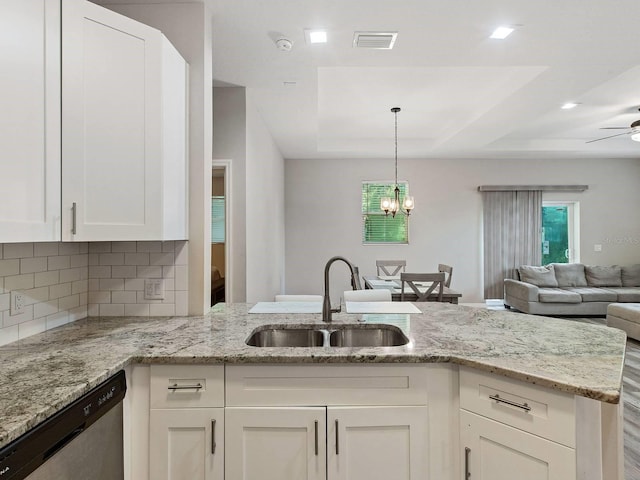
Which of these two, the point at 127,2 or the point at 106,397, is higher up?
the point at 127,2

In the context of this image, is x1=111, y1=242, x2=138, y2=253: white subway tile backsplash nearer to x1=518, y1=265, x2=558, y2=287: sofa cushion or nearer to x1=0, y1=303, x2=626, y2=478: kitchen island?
x1=0, y1=303, x2=626, y2=478: kitchen island

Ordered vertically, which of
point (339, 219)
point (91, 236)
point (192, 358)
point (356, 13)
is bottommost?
point (192, 358)

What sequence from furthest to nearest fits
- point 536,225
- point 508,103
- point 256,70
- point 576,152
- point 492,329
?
point 536,225, point 576,152, point 508,103, point 256,70, point 492,329

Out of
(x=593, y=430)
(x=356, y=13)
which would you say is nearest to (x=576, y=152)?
(x=356, y=13)

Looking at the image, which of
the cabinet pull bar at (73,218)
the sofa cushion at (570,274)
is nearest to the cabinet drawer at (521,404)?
the cabinet pull bar at (73,218)

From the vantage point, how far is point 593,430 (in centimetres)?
111

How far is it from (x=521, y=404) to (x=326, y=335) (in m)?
0.89

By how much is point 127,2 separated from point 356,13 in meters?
1.30

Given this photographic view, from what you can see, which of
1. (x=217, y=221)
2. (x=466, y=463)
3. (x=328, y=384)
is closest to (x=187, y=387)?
(x=328, y=384)

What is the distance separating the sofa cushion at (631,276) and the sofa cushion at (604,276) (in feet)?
0.28

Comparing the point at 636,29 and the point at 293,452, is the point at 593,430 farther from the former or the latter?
the point at 636,29

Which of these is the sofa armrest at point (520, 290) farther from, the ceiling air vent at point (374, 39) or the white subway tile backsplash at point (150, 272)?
the white subway tile backsplash at point (150, 272)

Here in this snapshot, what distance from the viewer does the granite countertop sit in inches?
41.1

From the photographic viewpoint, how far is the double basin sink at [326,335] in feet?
5.91
